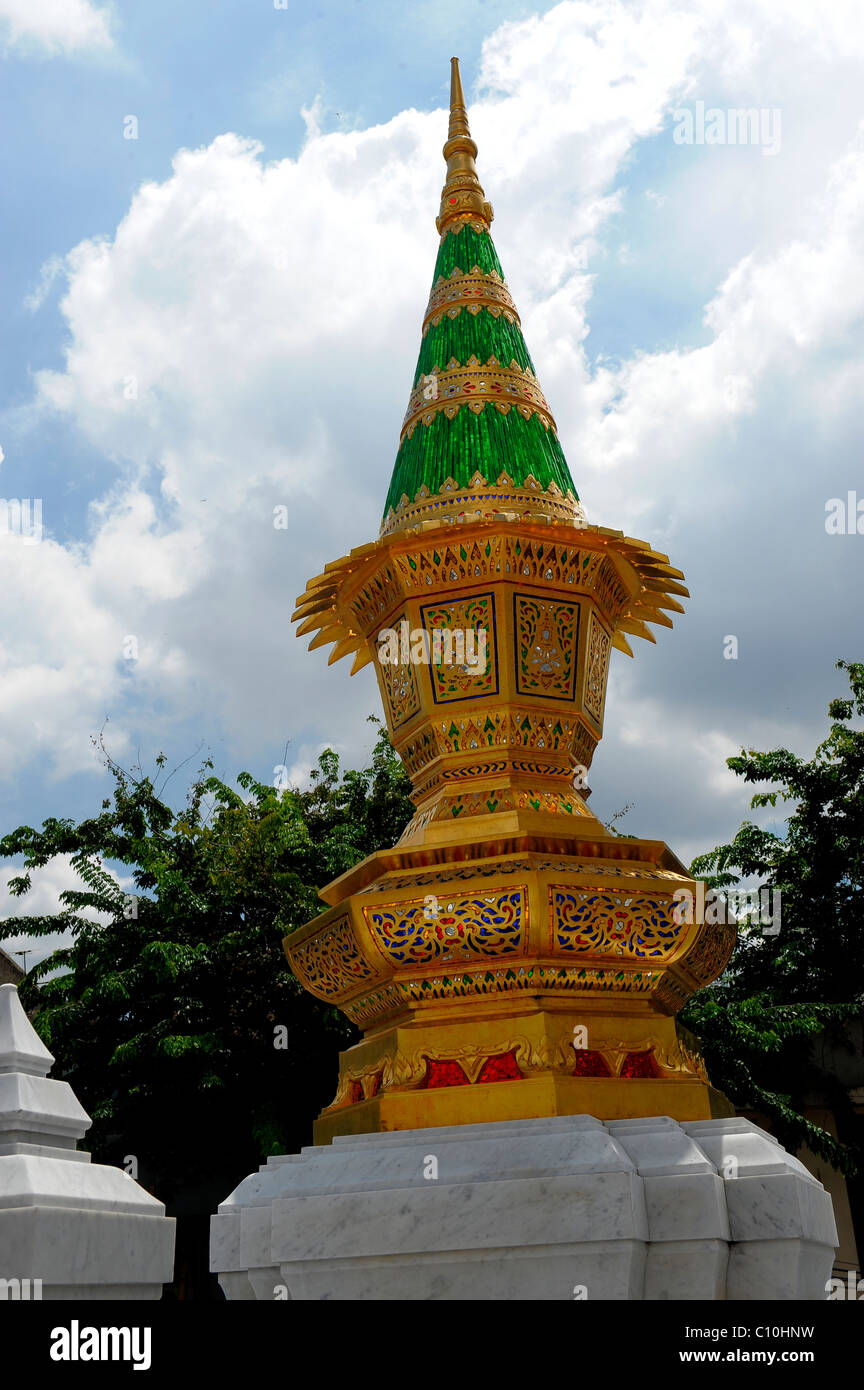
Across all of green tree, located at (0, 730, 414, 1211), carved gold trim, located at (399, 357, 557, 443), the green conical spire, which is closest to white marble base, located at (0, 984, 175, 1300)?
the green conical spire

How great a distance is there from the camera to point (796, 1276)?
10.6ft

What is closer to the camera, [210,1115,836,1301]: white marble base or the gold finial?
[210,1115,836,1301]: white marble base

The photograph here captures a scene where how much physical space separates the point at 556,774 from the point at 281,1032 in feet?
24.1

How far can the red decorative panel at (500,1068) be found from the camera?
3635mm

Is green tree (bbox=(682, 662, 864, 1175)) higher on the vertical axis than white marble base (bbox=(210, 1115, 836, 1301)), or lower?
higher

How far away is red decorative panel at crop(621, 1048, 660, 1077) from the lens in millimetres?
A: 3748

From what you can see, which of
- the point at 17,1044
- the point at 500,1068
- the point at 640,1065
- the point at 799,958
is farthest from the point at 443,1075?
the point at 799,958

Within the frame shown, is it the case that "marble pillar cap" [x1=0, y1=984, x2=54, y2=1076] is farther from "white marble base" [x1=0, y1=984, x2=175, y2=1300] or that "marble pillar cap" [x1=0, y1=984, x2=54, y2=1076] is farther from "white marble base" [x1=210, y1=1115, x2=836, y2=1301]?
"white marble base" [x1=210, y1=1115, x2=836, y2=1301]

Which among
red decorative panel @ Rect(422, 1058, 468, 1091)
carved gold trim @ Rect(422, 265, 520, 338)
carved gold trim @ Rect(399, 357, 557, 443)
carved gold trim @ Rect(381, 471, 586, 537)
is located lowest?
red decorative panel @ Rect(422, 1058, 468, 1091)

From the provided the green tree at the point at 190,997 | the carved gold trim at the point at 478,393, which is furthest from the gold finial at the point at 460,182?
the green tree at the point at 190,997

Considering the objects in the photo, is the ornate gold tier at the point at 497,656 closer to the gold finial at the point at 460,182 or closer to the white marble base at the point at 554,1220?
the white marble base at the point at 554,1220
